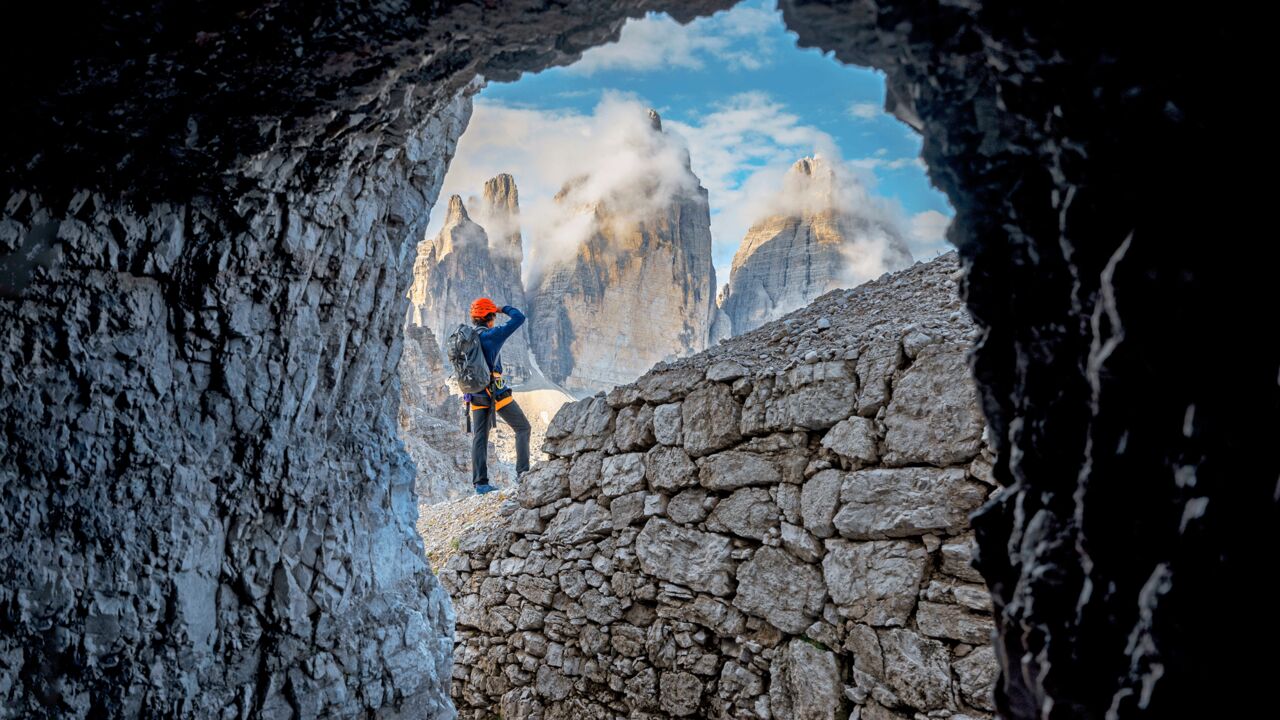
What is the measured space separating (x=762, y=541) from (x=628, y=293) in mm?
34773

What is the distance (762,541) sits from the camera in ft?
15.5

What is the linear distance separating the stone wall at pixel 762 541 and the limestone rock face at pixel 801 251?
24197mm

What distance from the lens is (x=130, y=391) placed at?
2.47m

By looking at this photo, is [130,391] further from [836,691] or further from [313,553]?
[836,691]

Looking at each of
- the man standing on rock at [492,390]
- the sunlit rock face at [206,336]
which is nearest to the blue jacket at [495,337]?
the man standing on rock at [492,390]

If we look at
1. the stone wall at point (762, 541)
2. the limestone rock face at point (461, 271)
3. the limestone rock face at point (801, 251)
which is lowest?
the stone wall at point (762, 541)

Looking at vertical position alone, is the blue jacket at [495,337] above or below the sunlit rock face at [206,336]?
above

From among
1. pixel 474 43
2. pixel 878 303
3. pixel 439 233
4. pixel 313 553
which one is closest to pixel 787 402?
pixel 878 303

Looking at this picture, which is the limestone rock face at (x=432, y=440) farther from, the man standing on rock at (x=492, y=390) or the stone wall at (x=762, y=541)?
the stone wall at (x=762, y=541)

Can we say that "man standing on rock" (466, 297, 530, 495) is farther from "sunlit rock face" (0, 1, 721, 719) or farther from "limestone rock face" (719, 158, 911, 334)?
"limestone rock face" (719, 158, 911, 334)

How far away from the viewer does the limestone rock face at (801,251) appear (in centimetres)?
3062

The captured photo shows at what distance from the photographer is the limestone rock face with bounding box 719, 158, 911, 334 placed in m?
30.6

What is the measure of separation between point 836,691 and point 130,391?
147 inches

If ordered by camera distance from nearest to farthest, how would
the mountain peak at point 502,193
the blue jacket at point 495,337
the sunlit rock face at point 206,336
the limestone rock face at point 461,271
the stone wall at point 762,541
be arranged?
the sunlit rock face at point 206,336 < the stone wall at point 762,541 < the blue jacket at point 495,337 < the limestone rock face at point 461,271 < the mountain peak at point 502,193
